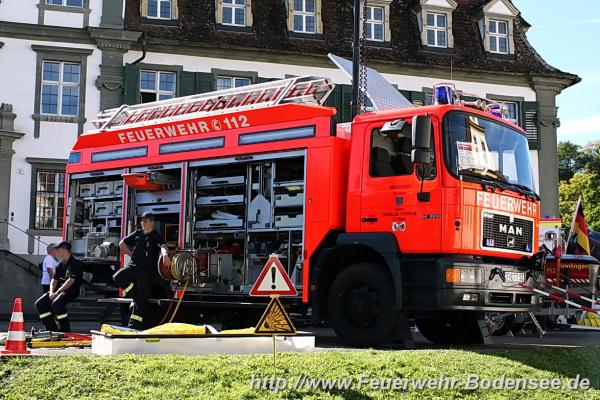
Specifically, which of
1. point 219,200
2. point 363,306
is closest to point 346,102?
point 219,200

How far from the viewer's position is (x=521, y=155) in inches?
451

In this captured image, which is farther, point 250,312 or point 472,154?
point 250,312

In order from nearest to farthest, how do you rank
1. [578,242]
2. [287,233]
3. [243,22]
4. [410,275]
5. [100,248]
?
[410,275], [287,233], [100,248], [578,242], [243,22]

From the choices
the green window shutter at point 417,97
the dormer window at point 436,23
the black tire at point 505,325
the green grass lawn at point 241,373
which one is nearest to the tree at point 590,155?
the dormer window at point 436,23

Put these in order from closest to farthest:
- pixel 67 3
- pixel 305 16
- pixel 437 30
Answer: pixel 67 3, pixel 305 16, pixel 437 30

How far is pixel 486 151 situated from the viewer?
10.9 metres

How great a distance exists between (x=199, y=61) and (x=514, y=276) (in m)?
19.0

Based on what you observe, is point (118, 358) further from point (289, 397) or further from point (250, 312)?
point (250, 312)

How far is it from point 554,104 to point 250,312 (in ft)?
72.4

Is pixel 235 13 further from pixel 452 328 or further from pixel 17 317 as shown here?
pixel 17 317

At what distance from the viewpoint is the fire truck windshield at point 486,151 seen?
10500 millimetres

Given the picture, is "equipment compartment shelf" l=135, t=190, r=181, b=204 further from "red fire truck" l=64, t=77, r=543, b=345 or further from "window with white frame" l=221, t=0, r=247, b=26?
"window with white frame" l=221, t=0, r=247, b=26

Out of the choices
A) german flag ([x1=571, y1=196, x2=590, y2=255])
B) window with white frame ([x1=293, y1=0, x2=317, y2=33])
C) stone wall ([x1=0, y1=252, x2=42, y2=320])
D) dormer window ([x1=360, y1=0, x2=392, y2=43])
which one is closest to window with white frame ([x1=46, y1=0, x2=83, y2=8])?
window with white frame ([x1=293, y1=0, x2=317, y2=33])

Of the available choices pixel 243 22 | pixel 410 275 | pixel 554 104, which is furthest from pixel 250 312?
pixel 554 104
